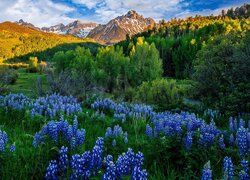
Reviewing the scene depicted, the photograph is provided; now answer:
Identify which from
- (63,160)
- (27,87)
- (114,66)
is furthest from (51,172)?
(27,87)

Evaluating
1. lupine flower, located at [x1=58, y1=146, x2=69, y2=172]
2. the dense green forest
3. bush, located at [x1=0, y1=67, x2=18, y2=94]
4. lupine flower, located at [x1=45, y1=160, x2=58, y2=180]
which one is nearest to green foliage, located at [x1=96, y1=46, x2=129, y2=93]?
bush, located at [x1=0, y1=67, x2=18, y2=94]

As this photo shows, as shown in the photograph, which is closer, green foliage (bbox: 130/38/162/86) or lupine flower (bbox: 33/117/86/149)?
lupine flower (bbox: 33/117/86/149)

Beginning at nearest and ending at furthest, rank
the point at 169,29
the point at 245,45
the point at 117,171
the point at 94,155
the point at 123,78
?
1. the point at 117,171
2. the point at 94,155
3. the point at 245,45
4. the point at 123,78
5. the point at 169,29

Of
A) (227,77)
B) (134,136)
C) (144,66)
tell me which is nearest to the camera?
(134,136)

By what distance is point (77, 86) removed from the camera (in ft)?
72.3

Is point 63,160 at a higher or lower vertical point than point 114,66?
higher

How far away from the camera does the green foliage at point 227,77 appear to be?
10125 mm

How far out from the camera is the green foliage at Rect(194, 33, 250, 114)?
33.2 feet

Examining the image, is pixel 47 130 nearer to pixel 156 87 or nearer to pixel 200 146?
pixel 200 146

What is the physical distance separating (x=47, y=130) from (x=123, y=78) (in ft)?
144

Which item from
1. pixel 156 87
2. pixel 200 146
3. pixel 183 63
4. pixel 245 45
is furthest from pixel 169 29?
pixel 200 146

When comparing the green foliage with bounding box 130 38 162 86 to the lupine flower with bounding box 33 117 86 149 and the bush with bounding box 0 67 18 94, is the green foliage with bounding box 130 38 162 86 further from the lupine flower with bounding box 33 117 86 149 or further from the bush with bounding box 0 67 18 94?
the lupine flower with bounding box 33 117 86 149

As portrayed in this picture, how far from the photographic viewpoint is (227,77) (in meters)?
11.9

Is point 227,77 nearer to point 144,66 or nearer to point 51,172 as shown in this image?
point 51,172
